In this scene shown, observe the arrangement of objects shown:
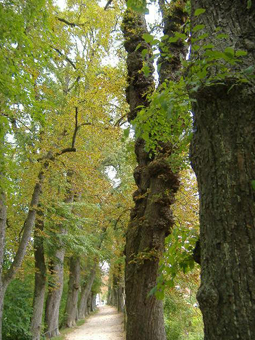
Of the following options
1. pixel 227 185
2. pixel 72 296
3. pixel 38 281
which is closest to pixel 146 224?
pixel 227 185

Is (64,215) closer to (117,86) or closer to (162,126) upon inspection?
(117,86)

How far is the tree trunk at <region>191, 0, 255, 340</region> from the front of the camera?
4.98ft

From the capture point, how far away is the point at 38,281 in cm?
1120

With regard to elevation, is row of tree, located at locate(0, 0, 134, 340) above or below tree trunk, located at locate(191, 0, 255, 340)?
above

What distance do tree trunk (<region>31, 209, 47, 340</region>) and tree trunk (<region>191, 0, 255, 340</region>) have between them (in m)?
9.31

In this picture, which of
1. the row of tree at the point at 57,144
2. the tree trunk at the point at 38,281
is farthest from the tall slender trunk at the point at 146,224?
the tree trunk at the point at 38,281

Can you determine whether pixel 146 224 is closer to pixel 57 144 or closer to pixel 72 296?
pixel 57 144

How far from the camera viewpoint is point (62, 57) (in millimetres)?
10625

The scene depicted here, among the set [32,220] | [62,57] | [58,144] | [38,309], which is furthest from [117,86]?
[38,309]

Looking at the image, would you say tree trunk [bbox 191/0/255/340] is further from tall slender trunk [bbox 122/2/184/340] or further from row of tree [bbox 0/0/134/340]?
row of tree [bbox 0/0/134/340]

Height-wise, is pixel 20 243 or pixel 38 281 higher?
pixel 20 243

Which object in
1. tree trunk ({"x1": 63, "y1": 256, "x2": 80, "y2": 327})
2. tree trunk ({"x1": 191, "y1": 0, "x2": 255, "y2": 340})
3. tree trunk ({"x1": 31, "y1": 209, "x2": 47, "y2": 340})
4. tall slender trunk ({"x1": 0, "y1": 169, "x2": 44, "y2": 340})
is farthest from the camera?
tree trunk ({"x1": 63, "y1": 256, "x2": 80, "y2": 327})

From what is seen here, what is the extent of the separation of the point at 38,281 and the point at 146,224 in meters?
7.83

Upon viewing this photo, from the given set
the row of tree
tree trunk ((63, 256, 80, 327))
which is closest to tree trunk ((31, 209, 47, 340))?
the row of tree
